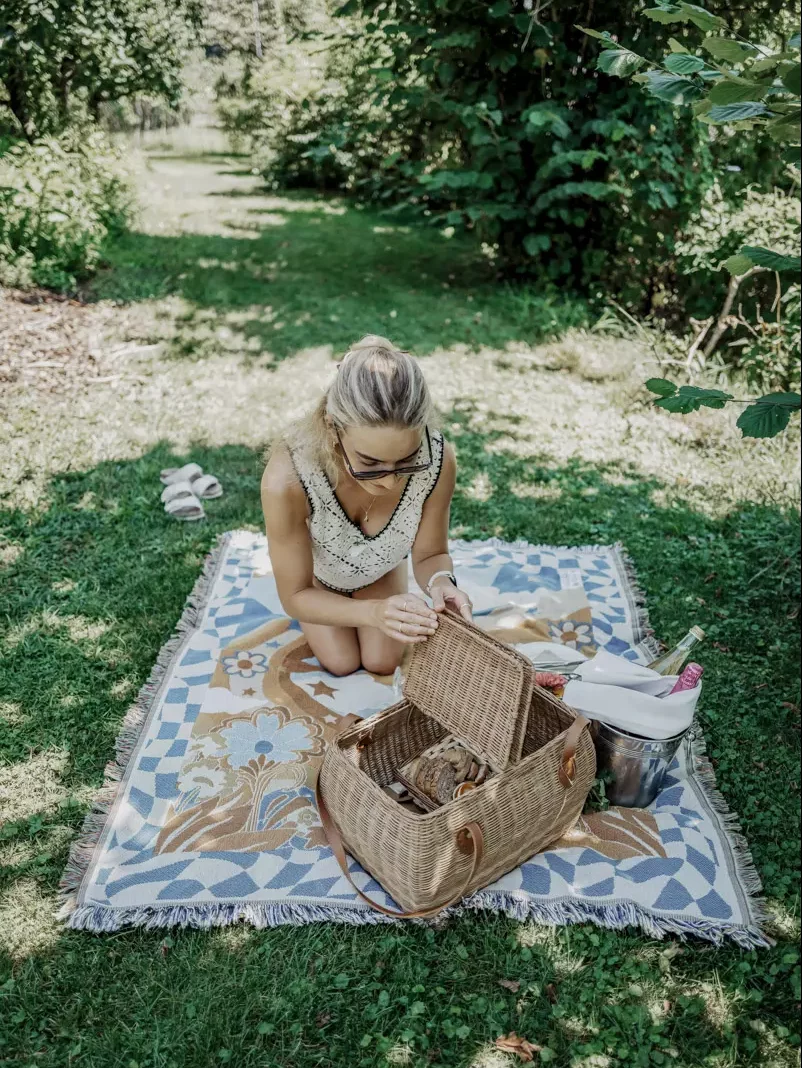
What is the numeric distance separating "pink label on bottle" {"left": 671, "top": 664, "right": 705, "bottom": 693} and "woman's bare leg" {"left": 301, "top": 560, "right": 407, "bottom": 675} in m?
1.14

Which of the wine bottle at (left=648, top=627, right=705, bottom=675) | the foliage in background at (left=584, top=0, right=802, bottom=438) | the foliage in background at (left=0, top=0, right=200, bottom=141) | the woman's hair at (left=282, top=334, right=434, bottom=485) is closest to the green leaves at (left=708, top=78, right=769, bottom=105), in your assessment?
the foliage in background at (left=584, top=0, right=802, bottom=438)

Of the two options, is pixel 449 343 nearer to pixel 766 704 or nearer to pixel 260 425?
pixel 260 425

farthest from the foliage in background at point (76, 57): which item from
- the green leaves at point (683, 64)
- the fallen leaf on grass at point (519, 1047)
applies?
the fallen leaf on grass at point (519, 1047)

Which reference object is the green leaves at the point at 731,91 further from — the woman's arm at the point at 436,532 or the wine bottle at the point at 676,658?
the wine bottle at the point at 676,658

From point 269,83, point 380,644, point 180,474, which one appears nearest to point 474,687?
point 380,644

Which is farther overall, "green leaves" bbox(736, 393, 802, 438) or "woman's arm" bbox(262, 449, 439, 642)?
"woman's arm" bbox(262, 449, 439, 642)

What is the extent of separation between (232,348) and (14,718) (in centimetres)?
441

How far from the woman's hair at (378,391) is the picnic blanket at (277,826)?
1.25 metres

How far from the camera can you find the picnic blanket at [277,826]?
91.4 inches

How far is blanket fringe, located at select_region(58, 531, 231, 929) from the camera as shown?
236 centimetres

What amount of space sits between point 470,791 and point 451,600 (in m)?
0.70

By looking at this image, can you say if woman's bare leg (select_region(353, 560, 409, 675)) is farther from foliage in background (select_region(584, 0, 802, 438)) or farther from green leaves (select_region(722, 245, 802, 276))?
green leaves (select_region(722, 245, 802, 276))

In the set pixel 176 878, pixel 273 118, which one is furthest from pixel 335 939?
pixel 273 118

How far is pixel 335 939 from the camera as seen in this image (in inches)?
88.7
